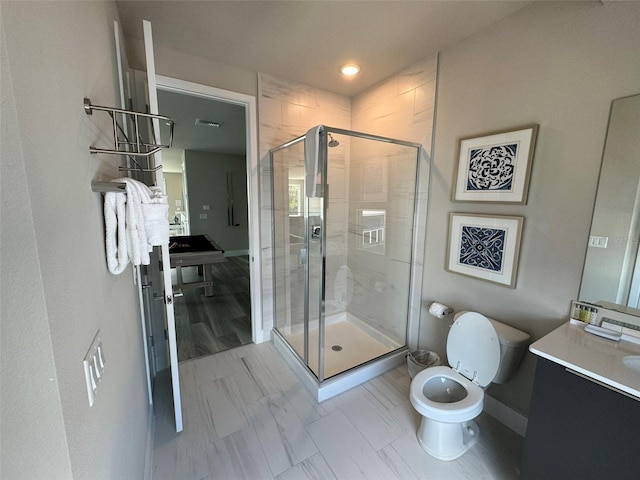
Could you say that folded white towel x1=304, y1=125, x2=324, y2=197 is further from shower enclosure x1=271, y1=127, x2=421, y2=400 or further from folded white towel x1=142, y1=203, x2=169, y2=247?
folded white towel x1=142, y1=203, x2=169, y2=247

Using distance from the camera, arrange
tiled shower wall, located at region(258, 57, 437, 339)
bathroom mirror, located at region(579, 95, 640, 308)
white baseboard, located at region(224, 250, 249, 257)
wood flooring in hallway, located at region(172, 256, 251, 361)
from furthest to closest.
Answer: white baseboard, located at region(224, 250, 249, 257)
wood flooring in hallway, located at region(172, 256, 251, 361)
tiled shower wall, located at region(258, 57, 437, 339)
bathroom mirror, located at region(579, 95, 640, 308)

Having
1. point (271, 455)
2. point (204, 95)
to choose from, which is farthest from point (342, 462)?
point (204, 95)

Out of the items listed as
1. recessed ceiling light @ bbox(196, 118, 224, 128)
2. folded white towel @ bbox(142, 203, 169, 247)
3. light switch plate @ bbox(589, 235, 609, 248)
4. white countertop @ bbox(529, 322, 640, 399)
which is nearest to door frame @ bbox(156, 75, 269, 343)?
folded white towel @ bbox(142, 203, 169, 247)

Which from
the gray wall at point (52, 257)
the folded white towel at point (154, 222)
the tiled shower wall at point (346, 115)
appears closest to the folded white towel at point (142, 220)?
the folded white towel at point (154, 222)

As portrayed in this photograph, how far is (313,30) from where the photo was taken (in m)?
1.90

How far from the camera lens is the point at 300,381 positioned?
7.68 ft

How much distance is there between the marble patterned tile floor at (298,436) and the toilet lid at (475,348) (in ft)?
1.46

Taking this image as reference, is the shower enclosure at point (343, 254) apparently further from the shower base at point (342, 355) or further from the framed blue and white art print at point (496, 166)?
the framed blue and white art print at point (496, 166)

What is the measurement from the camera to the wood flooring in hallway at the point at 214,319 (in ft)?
9.36

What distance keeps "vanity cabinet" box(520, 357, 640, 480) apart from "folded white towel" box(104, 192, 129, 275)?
191cm

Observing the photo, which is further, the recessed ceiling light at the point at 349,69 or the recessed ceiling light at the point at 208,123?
the recessed ceiling light at the point at 208,123

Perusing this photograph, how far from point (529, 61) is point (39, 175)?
Answer: 2.39m

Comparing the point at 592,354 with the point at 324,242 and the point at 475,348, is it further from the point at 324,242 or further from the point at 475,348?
the point at 324,242

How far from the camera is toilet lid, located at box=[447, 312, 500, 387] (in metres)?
1.72
